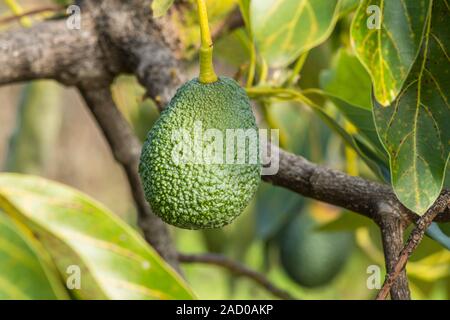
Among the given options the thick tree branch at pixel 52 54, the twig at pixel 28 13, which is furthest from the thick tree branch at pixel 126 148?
the twig at pixel 28 13

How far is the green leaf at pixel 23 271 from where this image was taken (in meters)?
0.94

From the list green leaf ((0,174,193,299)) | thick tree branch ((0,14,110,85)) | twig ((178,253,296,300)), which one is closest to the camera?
green leaf ((0,174,193,299))

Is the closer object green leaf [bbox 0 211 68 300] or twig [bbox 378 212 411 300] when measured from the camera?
twig [bbox 378 212 411 300]

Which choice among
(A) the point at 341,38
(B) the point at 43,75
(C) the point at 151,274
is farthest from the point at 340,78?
(C) the point at 151,274

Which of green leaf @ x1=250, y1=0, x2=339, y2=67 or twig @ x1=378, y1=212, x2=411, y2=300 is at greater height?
green leaf @ x1=250, y1=0, x2=339, y2=67

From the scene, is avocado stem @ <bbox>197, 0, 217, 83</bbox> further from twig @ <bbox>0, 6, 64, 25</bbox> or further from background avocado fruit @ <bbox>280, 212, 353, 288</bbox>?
background avocado fruit @ <bbox>280, 212, 353, 288</bbox>

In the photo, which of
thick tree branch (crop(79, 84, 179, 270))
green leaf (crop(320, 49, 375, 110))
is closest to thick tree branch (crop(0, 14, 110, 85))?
thick tree branch (crop(79, 84, 179, 270))

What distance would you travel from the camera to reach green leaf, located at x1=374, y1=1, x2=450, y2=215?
0.85m

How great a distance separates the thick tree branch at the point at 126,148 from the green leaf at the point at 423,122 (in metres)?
0.53

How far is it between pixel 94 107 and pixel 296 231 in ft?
2.72

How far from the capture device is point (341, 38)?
1.65m

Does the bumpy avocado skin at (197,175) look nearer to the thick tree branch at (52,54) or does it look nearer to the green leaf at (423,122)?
the green leaf at (423,122)

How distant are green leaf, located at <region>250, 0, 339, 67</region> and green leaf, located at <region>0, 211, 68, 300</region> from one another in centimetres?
33
